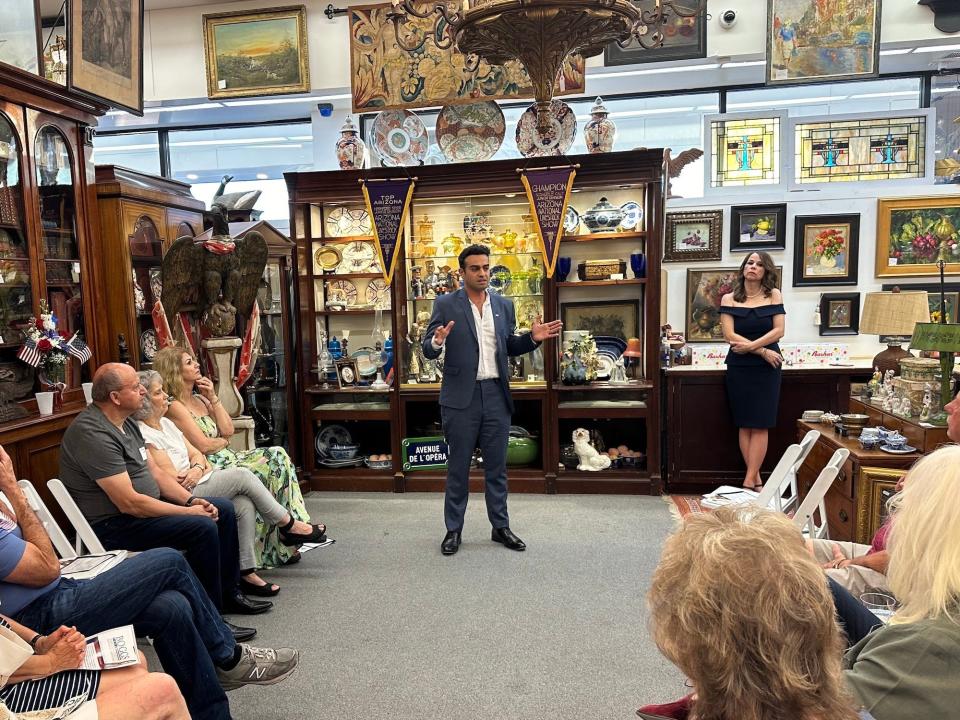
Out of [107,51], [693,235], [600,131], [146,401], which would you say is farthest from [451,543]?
[107,51]

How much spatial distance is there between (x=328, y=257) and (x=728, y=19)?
360 centimetres

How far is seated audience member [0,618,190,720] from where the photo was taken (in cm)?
162

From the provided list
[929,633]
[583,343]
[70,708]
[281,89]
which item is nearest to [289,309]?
[281,89]

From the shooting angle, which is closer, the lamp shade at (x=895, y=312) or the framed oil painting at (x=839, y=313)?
the lamp shade at (x=895, y=312)

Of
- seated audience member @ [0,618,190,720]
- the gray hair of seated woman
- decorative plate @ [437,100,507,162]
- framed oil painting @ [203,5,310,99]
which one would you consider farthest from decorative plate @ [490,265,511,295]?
seated audience member @ [0,618,190,720]

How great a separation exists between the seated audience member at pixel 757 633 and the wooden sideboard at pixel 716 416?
155 inches

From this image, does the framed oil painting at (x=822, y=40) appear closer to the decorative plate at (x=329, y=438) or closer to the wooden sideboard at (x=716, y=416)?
the wooden sideboard at (x=716, y=416)

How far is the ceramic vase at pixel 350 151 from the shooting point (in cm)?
514

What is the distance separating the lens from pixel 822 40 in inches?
191

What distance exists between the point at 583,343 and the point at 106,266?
3243 millimetres

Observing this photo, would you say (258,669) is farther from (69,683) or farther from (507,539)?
(507,539)

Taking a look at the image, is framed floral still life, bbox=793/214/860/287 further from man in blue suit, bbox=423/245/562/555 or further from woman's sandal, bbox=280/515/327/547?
woman's sandal, bbox=280/515/327/547

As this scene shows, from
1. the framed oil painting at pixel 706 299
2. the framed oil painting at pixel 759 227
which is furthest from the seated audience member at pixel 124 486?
the framed oil painting at pixel 759 227

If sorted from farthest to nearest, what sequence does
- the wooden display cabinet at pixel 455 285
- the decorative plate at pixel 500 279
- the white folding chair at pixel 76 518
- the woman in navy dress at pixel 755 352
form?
the decorative plate at pixel 500 279
the wooden display cabinet at pixel 455 285
the woman in navy dress at pixel 755 352
the white folding chair at pixel 76 518
